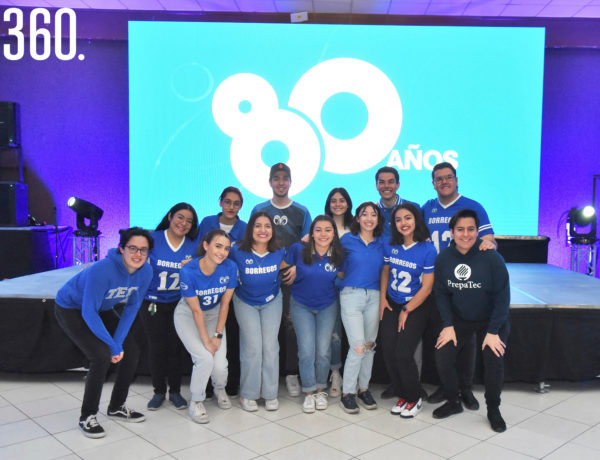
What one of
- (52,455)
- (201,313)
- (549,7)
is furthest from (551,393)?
(549,7)

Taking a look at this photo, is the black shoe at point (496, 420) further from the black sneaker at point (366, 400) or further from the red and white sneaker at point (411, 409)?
the black sneaker at point (366, 400)

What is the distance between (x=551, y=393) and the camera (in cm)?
313

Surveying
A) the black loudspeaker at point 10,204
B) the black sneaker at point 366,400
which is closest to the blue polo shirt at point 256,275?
the black sneaker at point 366,400

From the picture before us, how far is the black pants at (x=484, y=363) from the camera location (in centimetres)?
266

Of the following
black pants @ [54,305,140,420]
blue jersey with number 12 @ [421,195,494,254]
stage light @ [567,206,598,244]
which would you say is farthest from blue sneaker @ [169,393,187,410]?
stage light @ [567,206,598,244]

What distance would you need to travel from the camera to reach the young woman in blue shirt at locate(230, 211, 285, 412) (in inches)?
112

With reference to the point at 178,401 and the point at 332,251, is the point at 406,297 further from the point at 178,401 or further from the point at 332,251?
the point at 178,401

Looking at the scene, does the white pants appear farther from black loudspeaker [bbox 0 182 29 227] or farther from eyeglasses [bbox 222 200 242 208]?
black loudspeaker [bbox 0 182 29 227]

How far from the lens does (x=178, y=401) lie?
2900 mm

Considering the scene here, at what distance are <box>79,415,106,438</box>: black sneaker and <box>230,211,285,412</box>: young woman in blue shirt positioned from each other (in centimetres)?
79

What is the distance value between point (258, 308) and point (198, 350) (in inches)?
16.2

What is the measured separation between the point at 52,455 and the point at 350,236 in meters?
1.88

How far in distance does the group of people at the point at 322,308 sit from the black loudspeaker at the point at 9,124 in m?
4.01

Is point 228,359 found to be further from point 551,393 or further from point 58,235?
point 58,235
